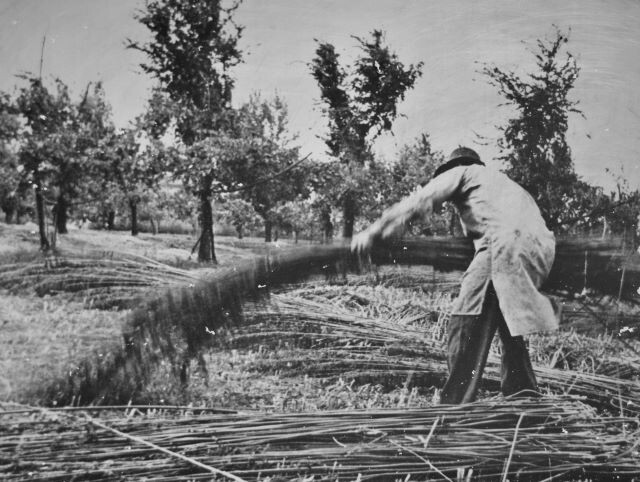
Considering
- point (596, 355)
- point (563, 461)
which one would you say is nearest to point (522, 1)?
point (596, 355)

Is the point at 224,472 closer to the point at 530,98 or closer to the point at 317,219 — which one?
the point at 317,219

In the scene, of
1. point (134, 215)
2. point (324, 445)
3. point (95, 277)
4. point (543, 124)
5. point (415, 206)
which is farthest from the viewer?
point (543, 124)

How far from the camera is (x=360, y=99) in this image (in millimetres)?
2734

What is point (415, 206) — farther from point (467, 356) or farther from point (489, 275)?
point (467, 356)

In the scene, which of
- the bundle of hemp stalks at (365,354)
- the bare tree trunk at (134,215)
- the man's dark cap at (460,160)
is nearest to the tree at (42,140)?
the bare tree trunk at (134,215)

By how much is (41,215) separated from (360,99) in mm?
2148

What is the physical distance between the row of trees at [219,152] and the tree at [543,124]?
0.04 ft

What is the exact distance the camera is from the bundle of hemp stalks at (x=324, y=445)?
7.11 ft

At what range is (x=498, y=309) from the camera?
2.55 meters

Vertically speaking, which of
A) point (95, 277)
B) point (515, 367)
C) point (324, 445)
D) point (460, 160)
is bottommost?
point (324, 445)

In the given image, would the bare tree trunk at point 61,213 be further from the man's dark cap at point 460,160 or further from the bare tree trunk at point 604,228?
the bare tree trunk at point 604,228

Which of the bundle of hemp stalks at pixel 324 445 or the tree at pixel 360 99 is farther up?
the tree at pixel 360 99

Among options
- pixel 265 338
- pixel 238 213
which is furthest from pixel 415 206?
pixel 265 338

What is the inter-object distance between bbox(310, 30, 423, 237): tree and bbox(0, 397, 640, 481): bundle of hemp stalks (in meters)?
1.24
